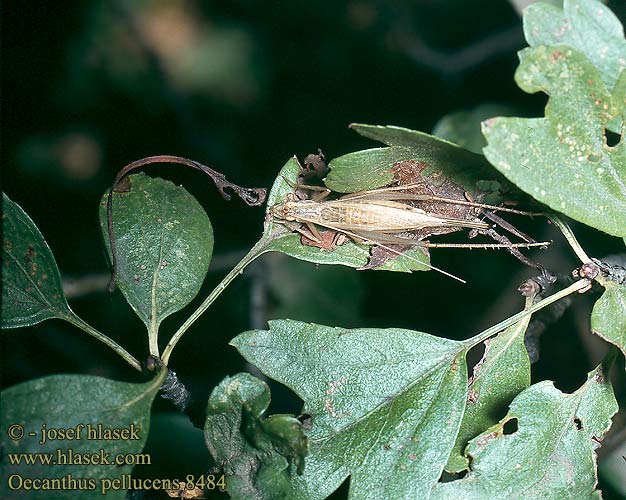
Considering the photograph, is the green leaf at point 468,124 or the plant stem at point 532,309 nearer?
the plant stem at point 532,309

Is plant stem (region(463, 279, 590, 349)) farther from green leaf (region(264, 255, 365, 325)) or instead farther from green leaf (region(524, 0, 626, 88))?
green leaf (region(264, 255, 365, 325))

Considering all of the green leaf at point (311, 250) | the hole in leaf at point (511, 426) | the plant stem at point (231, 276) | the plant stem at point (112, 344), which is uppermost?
the green leaf at point (311, 250)

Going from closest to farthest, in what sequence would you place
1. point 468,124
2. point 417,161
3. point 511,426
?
point 417,161, point 511,426, point 468,124

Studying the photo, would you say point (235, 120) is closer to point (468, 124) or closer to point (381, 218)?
point (468, 124)

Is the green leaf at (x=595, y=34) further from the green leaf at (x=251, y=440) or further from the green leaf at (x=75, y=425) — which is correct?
the green leaf at (x=75, y=425)

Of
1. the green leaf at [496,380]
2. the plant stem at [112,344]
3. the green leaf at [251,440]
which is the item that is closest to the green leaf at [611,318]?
the green leaf at [496,380]

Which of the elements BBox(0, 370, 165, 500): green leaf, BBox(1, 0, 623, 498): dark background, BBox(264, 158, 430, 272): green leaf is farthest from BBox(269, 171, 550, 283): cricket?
BBox(1, 0, 623, 498): dark background

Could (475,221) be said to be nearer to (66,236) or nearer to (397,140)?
(397,140)

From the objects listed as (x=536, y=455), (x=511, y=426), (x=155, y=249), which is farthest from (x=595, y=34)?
(x=155, y=249)
